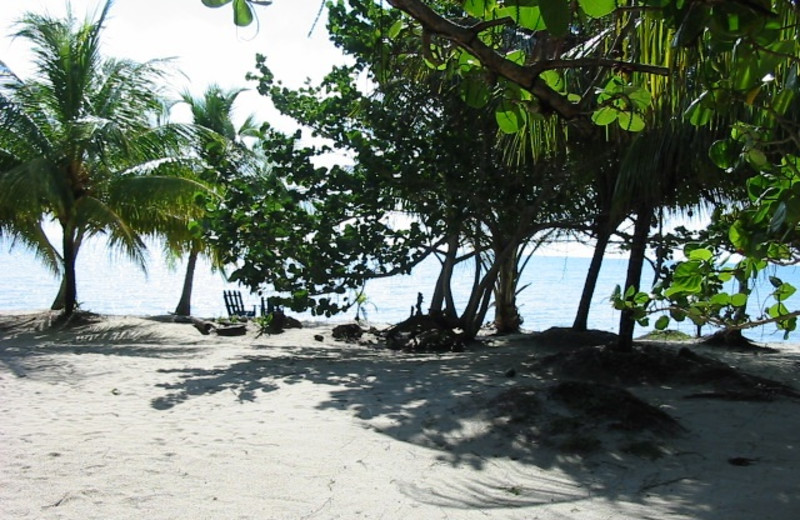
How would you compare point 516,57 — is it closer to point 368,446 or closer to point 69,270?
point 368,446

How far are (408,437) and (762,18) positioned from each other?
4883 mm

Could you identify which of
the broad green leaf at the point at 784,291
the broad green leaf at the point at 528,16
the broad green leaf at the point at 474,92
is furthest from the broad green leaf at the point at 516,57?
the broad green leaf at the point at 784,291

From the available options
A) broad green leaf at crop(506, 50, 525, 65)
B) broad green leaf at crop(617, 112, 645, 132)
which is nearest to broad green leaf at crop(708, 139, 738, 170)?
broad green leaf at crop(617, 112, 645, 132)

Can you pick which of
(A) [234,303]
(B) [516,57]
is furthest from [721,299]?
(A) [234,303]

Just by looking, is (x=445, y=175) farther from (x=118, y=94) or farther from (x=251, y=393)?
(x=118, y=94)

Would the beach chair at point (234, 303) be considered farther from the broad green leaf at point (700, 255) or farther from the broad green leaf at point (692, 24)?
the broad green leaf at point (692, 24)

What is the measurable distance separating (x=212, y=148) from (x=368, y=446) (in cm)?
707

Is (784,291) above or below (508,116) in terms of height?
below

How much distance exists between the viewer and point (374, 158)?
10578mm

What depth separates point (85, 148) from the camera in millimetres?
14305

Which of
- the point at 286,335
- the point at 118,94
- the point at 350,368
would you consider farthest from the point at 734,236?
the point at 118,94

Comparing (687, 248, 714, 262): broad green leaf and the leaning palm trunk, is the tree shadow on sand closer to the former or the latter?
(687, 248, 714, 262): broad green leaf

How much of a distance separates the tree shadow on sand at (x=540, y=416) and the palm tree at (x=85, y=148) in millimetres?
6422

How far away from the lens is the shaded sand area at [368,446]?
4.07 m
